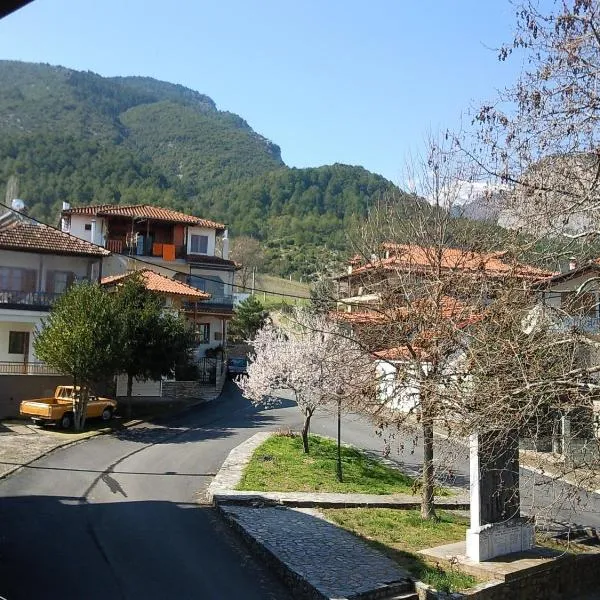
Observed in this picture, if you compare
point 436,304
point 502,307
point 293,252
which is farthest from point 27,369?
point 293,252

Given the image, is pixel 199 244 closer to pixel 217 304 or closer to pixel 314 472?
pixel 217 304

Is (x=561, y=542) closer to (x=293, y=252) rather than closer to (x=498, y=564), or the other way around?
(x=498, y=564)

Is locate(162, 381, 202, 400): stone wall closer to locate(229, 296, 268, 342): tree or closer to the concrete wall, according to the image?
the concrete wall

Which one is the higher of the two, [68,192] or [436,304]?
[68,192]

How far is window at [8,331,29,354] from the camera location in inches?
1258

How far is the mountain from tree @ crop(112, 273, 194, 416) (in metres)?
17.6

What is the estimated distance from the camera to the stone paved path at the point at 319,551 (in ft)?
32.3

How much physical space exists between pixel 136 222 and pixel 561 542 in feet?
127

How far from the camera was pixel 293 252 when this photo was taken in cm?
8650

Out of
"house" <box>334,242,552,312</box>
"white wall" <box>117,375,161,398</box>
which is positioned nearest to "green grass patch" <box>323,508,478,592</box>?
"house" <box>334,242,552,312</box>

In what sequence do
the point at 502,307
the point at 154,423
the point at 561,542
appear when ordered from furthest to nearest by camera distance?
1. the point at 154,423
2. the point at 561,542
3. the point at 502,307

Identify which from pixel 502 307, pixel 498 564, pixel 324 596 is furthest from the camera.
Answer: pixel 498 564

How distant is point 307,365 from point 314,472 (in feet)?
12.3

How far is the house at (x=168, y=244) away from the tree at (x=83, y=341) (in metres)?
20.1
